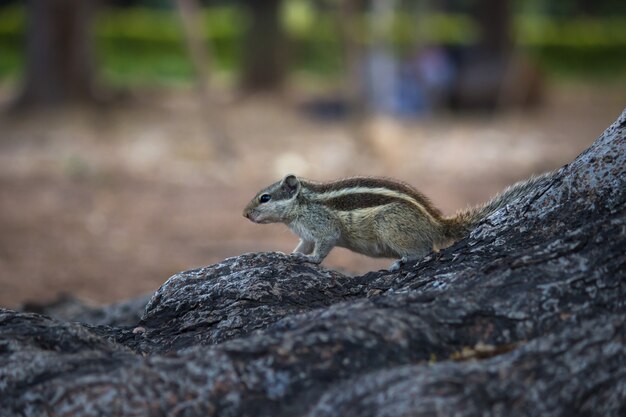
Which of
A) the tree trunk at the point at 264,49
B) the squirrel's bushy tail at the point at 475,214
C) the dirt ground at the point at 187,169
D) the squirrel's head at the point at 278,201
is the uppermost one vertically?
the tree trunk at the point at 264,49

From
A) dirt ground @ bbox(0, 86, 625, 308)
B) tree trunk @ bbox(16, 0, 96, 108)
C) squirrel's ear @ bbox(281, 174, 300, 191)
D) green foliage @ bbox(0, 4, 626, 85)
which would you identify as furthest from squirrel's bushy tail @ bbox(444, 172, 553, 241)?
green foliage @ bbox(0, 4, 626, 85)

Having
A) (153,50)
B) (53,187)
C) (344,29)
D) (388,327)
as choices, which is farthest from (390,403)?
(153,50)

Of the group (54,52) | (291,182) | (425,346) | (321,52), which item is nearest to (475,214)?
(291,182)

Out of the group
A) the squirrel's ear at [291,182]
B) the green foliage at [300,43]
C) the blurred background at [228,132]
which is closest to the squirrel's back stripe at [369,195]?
the squirrel's ear at [291,182]

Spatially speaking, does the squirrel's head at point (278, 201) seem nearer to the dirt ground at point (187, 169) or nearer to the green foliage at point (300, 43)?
the dirt ground at point (187, 169)

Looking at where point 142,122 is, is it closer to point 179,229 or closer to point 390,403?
point 179,229

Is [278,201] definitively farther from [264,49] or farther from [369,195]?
[264,49]
